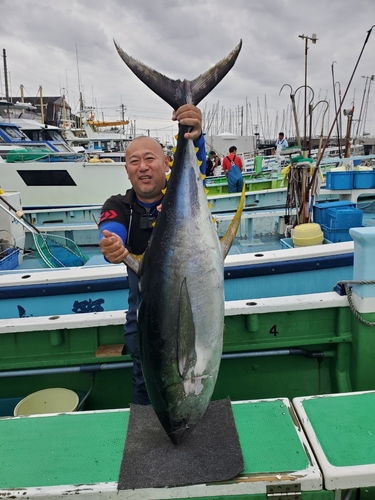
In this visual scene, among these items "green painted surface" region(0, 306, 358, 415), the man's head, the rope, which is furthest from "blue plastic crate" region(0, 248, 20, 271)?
the rope

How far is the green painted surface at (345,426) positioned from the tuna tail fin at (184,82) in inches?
62.2

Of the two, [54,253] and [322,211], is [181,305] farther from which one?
[54,253]

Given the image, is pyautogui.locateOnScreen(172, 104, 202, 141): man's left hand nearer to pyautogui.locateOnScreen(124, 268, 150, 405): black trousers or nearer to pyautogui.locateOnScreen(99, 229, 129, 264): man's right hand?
pyautogui.locateOnScreen(99, 229, 129, 264): man's right hand

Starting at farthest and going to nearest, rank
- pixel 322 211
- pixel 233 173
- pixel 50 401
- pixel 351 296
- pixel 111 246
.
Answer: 1. pixel 233 173
2. pixel 322 211
3. pixel 50 401
4. pixel 351 296
5. pixel 111 246

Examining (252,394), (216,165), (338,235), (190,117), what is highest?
(216,165)

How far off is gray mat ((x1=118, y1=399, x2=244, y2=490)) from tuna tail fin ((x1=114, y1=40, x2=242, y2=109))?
5.02 feet

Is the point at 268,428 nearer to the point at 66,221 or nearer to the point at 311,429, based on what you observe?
the point at 311,429

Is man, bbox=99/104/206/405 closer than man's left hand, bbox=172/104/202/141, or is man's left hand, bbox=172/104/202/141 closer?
man's left hand, bbox=172/104/202/141

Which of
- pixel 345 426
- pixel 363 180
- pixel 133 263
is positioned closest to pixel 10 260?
pixel 133 263

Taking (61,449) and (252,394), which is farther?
Answer: (252,394)

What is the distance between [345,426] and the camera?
1.67 metres

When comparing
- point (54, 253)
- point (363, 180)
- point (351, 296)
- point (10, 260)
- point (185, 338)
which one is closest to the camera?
point (185, 338)

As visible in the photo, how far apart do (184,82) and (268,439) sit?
1654mm

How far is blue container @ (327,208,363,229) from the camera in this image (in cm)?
505
